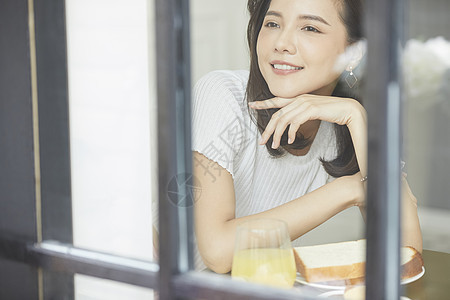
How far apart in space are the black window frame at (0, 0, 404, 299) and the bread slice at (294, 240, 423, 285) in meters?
0.08

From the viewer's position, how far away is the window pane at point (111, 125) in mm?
863

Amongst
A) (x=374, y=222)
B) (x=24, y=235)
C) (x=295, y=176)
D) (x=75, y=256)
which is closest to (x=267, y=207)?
(x=295, y=176)

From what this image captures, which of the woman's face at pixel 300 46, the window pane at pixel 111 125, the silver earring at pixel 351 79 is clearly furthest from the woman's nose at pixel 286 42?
the window pane at pixel 111 125

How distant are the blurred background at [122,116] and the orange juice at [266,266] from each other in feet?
0.14

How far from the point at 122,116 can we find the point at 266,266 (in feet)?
1.15

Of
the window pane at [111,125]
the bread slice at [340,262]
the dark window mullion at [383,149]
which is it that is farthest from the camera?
the window pane at [111,125]

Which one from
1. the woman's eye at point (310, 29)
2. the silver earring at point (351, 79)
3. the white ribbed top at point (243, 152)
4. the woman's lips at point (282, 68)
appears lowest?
the white ribbed top at point (243, 152)

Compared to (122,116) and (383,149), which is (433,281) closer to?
(383,149)

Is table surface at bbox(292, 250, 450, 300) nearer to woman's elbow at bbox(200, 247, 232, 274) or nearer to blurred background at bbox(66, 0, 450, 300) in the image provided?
blurred background at bbox(66, 0, 450, 300)

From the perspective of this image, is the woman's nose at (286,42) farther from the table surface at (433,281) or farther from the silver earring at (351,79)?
the table surface at (433,281)

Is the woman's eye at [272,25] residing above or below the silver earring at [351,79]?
above

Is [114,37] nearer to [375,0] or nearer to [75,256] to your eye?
[75,256]

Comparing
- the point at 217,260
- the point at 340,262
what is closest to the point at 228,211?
the point at 217,260

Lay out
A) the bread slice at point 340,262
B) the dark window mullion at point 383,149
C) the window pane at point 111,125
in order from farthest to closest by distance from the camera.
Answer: the window pane at point 111,125 → the bread slice at point 340,262 → the dark window mullion at point 383,149
